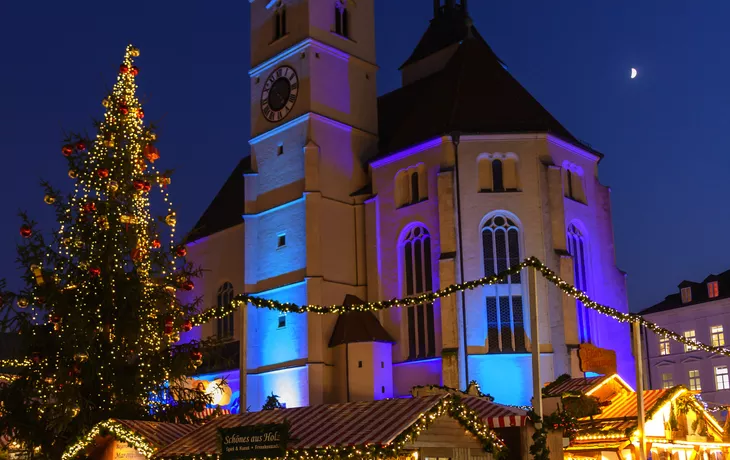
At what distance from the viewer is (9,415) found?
68.3 ft

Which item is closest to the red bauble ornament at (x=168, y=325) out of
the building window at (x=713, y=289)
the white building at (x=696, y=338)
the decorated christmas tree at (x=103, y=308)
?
the decorated christmas tree at (x=103, y=308)

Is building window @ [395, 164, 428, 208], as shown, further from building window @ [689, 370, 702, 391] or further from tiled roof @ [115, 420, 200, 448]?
building window @ [689, 370, 702, 391]

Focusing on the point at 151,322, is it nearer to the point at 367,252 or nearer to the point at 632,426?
the point at 632,426

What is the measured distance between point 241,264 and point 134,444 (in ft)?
103

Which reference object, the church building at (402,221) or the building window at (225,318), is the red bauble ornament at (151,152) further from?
the building window at (225,318)

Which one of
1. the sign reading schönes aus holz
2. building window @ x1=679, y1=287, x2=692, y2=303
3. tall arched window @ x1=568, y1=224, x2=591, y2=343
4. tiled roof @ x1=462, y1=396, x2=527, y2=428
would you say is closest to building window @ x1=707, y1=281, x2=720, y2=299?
building window @ x1=679, y1=287, x2=692, y2=303

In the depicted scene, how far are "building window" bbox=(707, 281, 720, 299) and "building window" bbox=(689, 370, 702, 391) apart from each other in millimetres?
4632

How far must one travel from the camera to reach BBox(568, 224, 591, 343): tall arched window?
39.1 metres

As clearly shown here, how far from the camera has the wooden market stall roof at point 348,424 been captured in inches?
544

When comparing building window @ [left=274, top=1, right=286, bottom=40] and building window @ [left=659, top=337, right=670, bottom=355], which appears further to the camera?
building window @ [left=659, top=337, right=670, bottom=355]

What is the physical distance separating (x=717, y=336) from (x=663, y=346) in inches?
190

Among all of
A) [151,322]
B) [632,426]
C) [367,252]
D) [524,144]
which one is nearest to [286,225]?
[367,252]

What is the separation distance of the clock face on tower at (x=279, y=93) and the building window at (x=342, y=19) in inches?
122

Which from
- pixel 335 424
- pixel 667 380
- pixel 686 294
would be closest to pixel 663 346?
pixel 667 380
